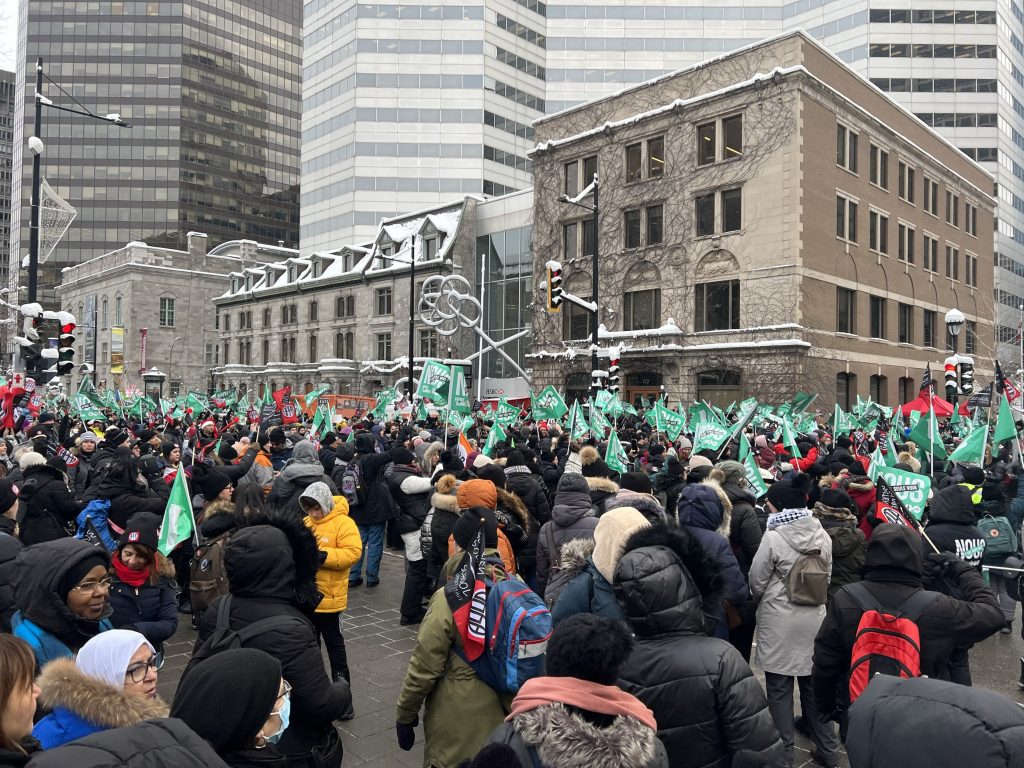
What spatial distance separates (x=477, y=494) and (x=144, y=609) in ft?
7.95

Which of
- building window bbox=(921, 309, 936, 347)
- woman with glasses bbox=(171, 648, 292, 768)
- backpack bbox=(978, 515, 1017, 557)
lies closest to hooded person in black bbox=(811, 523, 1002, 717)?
woman with glasses bbox=(171, 648, 292, 768)

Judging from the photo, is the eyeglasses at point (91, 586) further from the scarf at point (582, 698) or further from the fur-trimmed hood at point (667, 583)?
the fur-trimmed hood at point (667, 583)

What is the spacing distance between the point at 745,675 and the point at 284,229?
12281 centimetres

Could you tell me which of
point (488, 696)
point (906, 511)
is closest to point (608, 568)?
point (488, 696)

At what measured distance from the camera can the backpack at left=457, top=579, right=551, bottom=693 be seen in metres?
3.52

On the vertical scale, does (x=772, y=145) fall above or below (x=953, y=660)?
above

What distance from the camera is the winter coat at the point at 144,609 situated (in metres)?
4.78

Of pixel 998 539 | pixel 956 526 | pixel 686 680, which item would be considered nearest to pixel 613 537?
pixel 686 680

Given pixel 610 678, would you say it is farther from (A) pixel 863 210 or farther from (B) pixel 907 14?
(B) pixel 907 14

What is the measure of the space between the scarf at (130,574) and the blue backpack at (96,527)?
152 centimetres

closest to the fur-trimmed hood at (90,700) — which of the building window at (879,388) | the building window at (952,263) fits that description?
the building window at (879,388)

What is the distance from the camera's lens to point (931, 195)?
4044cm

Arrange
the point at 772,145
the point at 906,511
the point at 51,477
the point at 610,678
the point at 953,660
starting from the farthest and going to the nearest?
1. the point at 772,145
2. the point at 51,477
3. the point at 906,511
4. the point at 953,660
5. the point at 610,678

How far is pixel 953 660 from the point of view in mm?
4980
